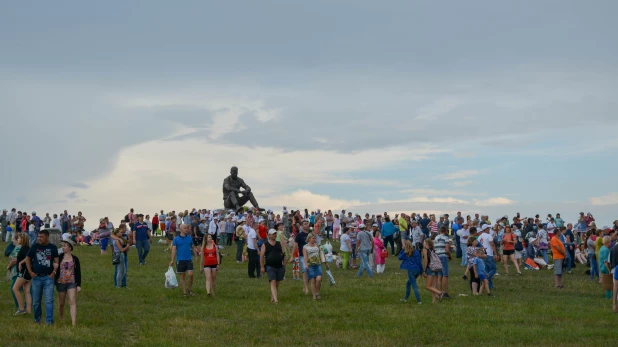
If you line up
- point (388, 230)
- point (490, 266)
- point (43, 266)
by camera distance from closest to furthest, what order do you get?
point (43, 266) → point (490, 266) → point (388, 230)

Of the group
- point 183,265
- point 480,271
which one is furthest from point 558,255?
point 183,265

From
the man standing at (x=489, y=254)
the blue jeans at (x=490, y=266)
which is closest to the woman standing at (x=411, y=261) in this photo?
the man standing at (x=489, y=254)

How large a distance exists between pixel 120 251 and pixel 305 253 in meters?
5.79

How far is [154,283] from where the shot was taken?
23344 mm

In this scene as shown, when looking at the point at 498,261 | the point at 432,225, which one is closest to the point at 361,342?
the point at 498,261

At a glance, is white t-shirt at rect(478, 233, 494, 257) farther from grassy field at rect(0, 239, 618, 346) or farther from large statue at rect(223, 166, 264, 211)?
large statue at rect(223, 166, 264, 211)

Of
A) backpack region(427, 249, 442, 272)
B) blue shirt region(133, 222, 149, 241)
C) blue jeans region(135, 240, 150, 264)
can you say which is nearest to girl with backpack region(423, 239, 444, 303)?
backpack region(427, 249, 442, 272)

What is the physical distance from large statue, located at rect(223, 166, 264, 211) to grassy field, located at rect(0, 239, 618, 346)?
73.8 feet

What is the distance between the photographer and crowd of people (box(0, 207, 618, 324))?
1573cm

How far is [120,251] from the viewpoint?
21.4 meters

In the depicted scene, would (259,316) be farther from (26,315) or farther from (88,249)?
(88,249)

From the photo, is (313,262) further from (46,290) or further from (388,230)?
(388,230)

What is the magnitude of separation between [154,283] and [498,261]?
17.3 m

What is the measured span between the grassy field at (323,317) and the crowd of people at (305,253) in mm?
583
